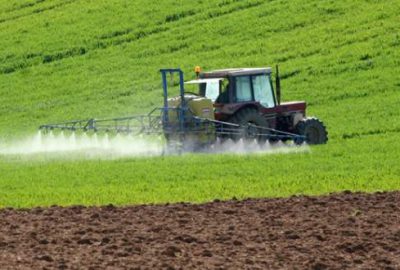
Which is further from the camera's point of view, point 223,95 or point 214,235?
point 223,95

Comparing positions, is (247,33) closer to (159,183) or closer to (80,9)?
(80,9)

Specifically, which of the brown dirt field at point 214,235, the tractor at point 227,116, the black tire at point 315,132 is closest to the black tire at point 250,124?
the tractor at point 227,116

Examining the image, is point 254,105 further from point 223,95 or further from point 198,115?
point 198,115

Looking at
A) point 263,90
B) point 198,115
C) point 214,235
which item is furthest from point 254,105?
point 214,235

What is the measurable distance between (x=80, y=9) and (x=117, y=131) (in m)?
28.7

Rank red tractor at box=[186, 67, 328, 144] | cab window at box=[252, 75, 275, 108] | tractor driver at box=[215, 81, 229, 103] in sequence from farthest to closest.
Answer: cab window at box=[252, 75, 275, 108] → tractor driver at box=[215, 81, 229, 103] → red tractor at box=[186, 67, 328, 144]

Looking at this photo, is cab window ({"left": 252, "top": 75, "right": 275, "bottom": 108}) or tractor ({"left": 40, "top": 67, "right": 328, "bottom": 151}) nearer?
tractor ({"left": 40, "top": 67, "right": 328, "bottom": 151})

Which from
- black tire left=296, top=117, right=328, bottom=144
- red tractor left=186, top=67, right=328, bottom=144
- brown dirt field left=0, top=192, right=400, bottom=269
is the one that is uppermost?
red tractor left=186, top=67, right=328, bottom=144

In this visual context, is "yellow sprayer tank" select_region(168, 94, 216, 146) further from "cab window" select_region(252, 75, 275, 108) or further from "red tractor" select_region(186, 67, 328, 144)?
"cab window" select_region(252, 75, 275, 108)

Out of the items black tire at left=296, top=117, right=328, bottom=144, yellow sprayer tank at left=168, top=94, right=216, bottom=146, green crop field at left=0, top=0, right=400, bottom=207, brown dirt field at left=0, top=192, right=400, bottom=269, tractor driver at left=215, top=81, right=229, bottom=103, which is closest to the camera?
brown dirt field at left=0, top=192, right=400, bottom=269

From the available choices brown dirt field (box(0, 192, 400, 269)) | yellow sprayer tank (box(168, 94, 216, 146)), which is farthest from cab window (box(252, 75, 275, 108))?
brown dirt field (box(0, 192, 400, 269))

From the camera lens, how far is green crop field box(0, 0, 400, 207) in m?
22.6

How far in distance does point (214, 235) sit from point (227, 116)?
13.2m

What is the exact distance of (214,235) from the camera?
1661 centimetres
